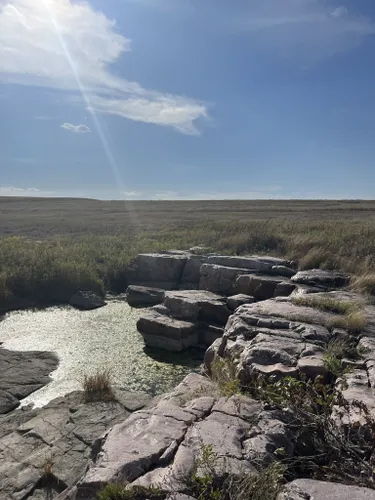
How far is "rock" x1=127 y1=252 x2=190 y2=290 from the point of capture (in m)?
16.5

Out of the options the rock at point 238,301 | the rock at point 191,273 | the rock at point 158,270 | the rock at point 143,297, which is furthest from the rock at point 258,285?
the rock at point 158,270

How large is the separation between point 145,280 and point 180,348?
6.60m

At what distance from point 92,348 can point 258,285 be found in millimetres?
5100

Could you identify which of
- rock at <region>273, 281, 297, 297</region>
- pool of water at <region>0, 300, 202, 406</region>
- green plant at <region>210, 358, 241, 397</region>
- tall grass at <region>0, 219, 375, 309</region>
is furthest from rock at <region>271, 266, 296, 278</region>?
green plant at <region>210, 358, 241, 397</region>

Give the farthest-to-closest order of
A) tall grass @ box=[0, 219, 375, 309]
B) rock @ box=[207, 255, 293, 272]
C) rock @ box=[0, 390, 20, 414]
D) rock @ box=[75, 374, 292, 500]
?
tall grass @ box=[0, 219, 375, 309] → rock @ box=[207, 255, 293, 272] → rock @ box=[0, 390, 20, 414] → rock @ box=[75, 374, 292, 500]

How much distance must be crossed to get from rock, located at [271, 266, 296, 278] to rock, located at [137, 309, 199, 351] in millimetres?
3626

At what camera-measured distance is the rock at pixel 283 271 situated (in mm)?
13555

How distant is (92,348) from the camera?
10.9 metres

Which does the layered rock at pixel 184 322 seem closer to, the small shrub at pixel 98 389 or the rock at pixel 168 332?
the rock at pixel 168 332

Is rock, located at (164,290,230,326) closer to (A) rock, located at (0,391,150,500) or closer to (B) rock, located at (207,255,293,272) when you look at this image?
(B) rock, located at (207,255,293,272)

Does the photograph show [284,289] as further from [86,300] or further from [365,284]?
[86,300]

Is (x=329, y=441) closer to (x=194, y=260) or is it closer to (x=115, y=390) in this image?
(x=115, y=390)

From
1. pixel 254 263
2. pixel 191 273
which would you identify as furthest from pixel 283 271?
pixel 191 273

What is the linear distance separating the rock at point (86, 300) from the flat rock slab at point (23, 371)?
426 centimetres
